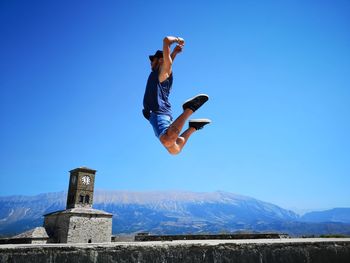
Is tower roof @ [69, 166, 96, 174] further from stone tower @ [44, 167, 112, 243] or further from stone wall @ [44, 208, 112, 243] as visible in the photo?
stone wall @ [44, 208, 112, 243]

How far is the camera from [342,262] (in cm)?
295

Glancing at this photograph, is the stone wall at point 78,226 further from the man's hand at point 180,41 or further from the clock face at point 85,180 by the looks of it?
the man's hand at point 180,41

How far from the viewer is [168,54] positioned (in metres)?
4.91

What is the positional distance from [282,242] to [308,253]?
0.92 feet

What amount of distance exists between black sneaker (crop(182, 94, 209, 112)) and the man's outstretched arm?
61 cm

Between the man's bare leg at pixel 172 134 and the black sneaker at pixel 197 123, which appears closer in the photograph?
the man's bare leg at pixel 172 134

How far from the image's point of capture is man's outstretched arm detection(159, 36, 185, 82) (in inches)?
191

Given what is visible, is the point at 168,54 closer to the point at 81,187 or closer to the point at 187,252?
the point at 187,252

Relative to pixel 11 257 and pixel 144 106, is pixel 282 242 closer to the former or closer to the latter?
pixel 11 257

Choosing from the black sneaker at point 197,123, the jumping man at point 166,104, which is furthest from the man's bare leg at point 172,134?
the black sneaker at point 197,123

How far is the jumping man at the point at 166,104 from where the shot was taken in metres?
4.83

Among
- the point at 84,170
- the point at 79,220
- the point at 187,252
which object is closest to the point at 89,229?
the point at 79,220

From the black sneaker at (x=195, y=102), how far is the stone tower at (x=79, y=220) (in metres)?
39.3

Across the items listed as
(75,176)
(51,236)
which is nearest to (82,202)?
(75,176)
